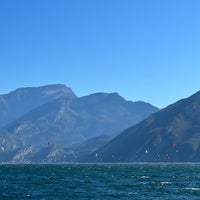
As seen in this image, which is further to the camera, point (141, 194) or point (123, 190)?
point (123, 190)

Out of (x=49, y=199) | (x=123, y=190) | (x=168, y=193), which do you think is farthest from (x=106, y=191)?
(x=49, y=199)

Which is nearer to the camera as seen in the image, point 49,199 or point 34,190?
point 49,199

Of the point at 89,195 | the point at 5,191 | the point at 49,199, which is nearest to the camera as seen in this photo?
Result: the point at 49,199

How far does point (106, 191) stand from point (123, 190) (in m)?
5.22

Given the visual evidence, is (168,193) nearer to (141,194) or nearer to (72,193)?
(141,194)

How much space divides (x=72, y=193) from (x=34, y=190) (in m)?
11.6

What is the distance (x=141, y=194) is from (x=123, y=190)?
11.0 metres

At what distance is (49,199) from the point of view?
99062 millimetres

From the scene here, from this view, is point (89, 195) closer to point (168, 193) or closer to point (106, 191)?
point (106, 191)

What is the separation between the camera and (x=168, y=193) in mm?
115562

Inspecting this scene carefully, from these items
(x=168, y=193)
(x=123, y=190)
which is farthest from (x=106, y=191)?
(x=168, y=193)

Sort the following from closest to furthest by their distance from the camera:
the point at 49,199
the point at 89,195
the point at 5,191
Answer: the point at 49,199
the point at 89,195
the point at 5,191

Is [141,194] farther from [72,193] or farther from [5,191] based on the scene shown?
[5,191]

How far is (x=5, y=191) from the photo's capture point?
116 m
